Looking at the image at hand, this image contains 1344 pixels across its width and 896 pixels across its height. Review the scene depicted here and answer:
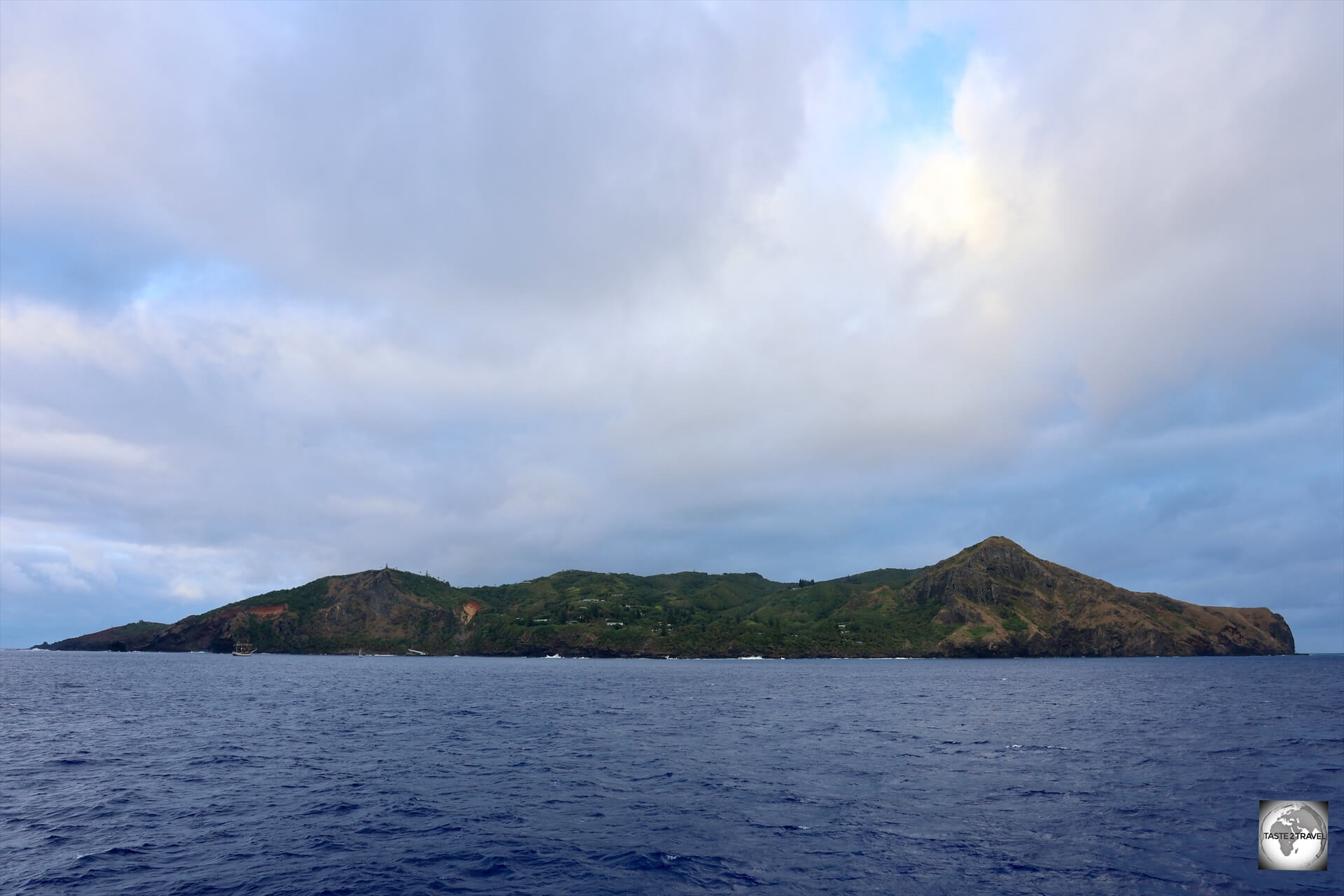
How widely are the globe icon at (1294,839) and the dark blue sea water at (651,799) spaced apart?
88cm

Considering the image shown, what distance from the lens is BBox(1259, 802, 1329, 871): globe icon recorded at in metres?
34.6

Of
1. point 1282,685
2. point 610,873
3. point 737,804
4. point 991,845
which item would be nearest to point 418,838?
point 610,873

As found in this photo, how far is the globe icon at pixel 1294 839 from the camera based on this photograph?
3456 cm

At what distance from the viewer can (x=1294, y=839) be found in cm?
3556

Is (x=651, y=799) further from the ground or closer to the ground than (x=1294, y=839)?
closer to the ground

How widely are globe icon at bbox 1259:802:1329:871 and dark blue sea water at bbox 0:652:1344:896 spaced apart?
0.88 meters

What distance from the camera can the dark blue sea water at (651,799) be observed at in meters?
33.8

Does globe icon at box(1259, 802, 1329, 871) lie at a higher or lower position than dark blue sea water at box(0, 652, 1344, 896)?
higher

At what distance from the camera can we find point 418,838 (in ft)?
132

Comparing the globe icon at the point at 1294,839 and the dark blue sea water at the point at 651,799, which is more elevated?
the globe icon at the point at 1294,839

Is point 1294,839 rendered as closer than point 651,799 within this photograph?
Yes

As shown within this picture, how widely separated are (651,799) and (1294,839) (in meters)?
37.3

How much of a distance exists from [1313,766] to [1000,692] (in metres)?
92.2

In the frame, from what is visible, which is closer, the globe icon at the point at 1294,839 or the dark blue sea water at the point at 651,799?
the dark blue sea water at the point at 651,799
